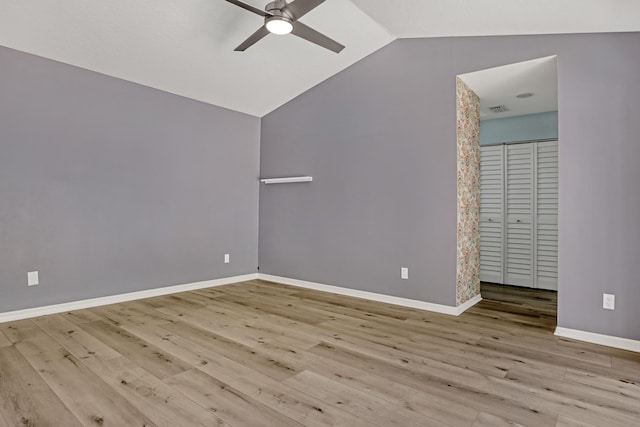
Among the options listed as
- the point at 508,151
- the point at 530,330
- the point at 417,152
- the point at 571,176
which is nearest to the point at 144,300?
the point at 417,152

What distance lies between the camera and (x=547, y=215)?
15.1 ft

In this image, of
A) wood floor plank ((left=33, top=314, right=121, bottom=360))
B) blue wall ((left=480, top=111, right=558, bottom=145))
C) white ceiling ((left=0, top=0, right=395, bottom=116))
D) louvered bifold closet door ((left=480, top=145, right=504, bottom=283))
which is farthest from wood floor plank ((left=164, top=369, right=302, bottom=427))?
Result: blue wall ((left=480, top=111, right=558, bottom=145))

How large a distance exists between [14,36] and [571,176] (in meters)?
4.71

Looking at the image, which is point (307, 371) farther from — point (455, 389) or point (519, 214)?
point (519, 214)

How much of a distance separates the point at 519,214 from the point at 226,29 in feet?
13.8

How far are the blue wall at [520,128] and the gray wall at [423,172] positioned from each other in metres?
1.84

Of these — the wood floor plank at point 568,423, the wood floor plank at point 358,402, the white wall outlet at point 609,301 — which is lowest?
the wood floor plank at point 568,423

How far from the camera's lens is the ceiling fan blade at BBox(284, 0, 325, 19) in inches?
91.7

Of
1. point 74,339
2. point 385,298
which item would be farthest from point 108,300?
point 385,298

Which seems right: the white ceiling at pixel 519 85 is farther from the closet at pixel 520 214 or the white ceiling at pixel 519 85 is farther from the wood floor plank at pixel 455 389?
the wood floor plank at pixel 455 389

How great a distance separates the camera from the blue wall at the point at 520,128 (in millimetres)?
4590

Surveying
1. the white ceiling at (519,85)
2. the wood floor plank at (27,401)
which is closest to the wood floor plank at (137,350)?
the wood floor plank at (27,401)

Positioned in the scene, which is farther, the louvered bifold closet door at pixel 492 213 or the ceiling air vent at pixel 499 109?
the louvered bifold closet door at pixel 492 213

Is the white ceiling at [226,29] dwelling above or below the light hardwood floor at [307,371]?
above
